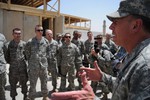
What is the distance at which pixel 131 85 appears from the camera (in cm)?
109

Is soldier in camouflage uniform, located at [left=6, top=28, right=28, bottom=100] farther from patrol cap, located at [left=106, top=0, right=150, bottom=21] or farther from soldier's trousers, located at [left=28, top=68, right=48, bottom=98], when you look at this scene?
patrol cap, located at [left=106, top=0, right=150, bottom=21]

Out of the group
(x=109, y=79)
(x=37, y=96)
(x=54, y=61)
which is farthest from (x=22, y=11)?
(x=109, y=79)

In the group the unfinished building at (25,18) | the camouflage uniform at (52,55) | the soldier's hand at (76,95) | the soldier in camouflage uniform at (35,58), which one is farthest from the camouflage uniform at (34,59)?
the unfinished building at (25,18)

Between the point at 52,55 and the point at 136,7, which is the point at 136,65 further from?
the point at 52,55

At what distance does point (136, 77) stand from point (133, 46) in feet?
0.77

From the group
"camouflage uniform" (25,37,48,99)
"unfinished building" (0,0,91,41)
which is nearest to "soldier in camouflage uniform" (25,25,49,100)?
"camouflage uniform" (25,37,48,99)

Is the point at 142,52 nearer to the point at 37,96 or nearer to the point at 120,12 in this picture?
the point at 120,12

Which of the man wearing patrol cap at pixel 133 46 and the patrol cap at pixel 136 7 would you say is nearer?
the man wearing patrol cap at pixel 133 46

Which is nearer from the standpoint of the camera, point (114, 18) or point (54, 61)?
point (114, 18)

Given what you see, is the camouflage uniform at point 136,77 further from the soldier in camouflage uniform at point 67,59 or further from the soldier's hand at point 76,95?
the soldier in camouflage uniform at point 67,59

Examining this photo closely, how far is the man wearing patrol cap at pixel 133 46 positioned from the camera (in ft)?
3.45

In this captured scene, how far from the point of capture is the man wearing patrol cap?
1.05m

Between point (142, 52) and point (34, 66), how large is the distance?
474 centimetres

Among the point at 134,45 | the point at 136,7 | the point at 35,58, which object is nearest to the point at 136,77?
the point at 134,45
